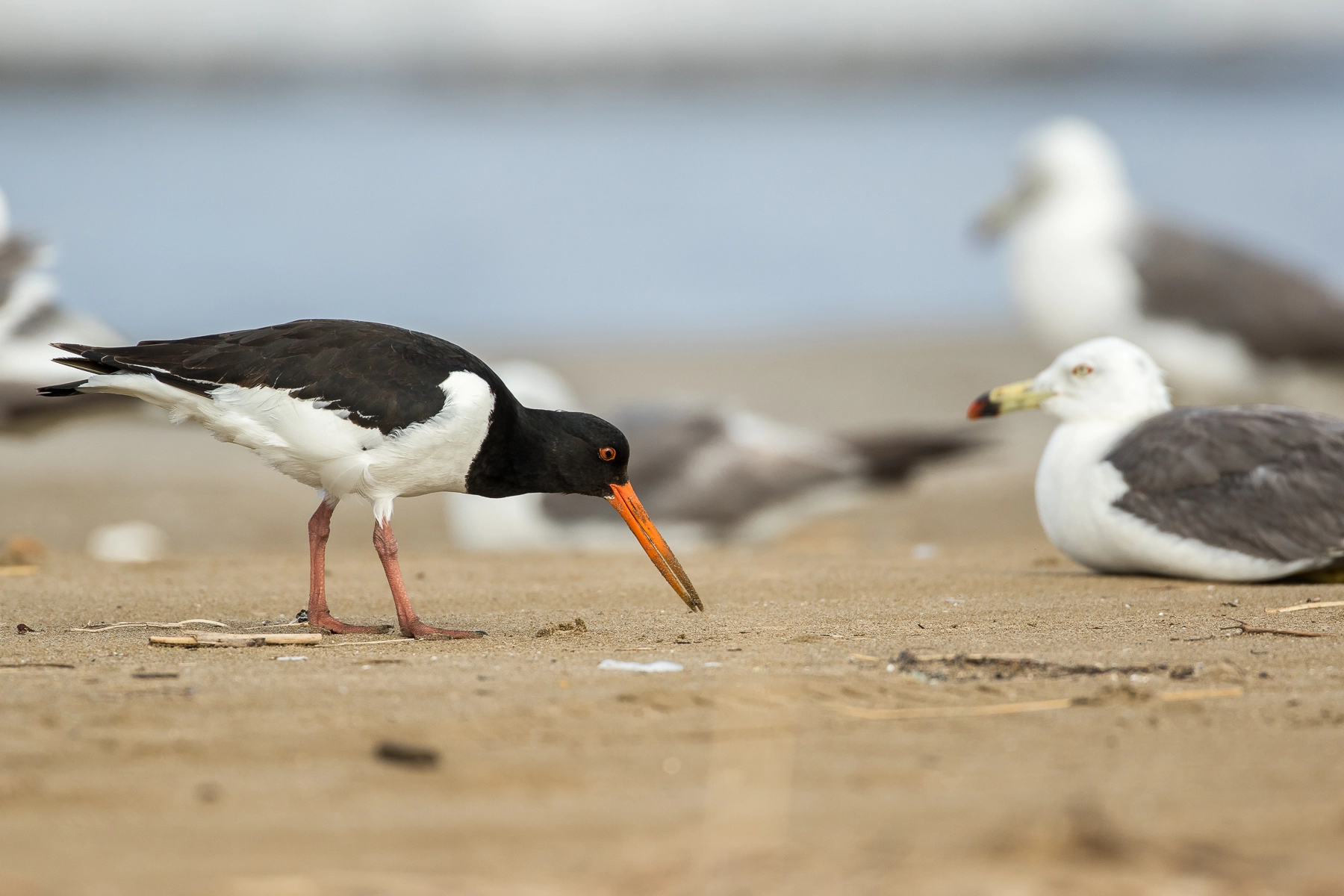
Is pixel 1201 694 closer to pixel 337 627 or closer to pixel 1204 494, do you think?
pixel 1204 494

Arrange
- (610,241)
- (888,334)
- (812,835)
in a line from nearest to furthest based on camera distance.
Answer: (812,835), (888,334), (610,241)

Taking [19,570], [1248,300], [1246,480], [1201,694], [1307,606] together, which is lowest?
[19,570]

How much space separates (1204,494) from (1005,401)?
3.88 feet

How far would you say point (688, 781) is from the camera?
3.05 meters

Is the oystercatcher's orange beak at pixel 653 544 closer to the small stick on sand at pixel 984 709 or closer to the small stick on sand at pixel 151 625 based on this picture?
the small stick on sand at pixel 151 625

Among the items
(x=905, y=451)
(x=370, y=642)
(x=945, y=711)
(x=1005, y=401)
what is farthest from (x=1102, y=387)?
(x=905, y=451)

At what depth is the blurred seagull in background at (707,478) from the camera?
1017 cm

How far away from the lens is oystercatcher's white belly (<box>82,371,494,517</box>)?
5238 millimetres

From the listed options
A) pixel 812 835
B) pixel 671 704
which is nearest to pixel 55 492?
pixel 671 704

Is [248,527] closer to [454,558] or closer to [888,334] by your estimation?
[454,558]

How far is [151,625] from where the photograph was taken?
5336 millimetres

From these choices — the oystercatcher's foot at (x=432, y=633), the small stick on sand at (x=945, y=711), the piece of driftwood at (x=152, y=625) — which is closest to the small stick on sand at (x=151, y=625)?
the piece of driftwood at (x=152, y=625)

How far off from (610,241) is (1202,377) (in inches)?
522

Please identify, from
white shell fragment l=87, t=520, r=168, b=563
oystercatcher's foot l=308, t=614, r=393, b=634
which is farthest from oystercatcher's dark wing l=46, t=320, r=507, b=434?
white shell fragment l=87, t=520, r=168, b=563
